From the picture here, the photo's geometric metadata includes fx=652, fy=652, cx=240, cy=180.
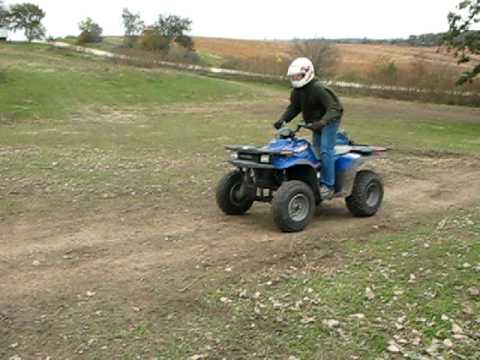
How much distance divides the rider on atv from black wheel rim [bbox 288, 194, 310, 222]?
1.53 feet

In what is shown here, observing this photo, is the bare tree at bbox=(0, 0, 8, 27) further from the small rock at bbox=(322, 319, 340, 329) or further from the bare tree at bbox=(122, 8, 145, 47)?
the small rock at bbox=(322, 319, 340, 329)

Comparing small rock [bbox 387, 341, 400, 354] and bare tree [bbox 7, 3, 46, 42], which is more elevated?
bare tree [bbox 7, 3, 46, 42]

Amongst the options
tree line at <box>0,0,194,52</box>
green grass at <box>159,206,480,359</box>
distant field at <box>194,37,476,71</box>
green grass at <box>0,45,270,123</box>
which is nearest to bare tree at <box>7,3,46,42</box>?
tree line at <box>0,0,194,52</box>

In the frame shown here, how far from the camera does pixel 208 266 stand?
20.2ft

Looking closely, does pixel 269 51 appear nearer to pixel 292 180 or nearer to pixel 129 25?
pixel 129 25

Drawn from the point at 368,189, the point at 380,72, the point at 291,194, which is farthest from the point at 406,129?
the point at 380,72

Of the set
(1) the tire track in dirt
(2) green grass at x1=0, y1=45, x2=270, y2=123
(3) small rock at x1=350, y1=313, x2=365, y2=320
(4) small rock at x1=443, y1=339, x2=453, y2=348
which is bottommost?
(2) green grass at x1=0, y1=45, x2=270, y2=123

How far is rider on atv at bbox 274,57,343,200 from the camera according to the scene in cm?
766

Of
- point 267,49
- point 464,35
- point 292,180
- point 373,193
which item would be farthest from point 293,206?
point 267,49

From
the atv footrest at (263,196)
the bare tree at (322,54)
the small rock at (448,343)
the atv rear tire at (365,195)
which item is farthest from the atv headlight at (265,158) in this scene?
the bare tree at (322,54)

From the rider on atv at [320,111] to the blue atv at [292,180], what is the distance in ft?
0.36

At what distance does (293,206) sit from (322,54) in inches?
1630

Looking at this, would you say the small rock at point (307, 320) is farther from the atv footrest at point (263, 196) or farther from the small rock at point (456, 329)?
the atv footrest at point (263, 196)

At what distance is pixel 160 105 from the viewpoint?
1066 inches
